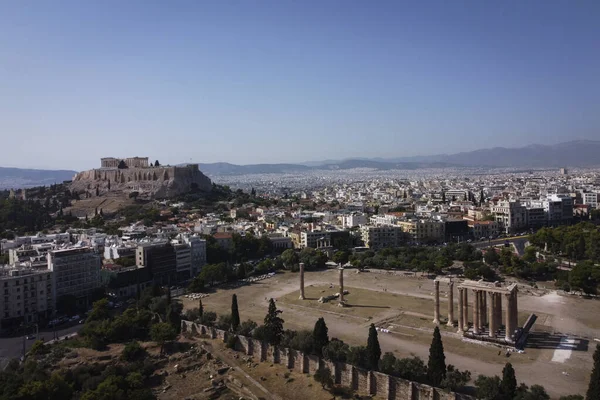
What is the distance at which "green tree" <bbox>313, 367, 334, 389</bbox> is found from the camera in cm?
2503

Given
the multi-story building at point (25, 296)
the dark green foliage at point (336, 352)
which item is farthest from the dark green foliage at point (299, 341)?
the multi-story building at point (25, 296)

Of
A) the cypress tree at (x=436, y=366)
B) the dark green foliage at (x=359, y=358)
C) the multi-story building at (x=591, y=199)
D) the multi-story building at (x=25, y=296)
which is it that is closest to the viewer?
the cypress tree at (x=436, y=366)

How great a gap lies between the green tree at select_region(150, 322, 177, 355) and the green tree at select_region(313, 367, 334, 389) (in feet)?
29.9

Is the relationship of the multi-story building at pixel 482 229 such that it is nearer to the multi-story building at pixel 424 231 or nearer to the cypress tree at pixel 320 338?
the multi-story building at pixel 424 231

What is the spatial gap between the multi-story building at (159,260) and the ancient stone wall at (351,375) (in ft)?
64.7

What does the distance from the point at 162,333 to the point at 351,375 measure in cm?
1132

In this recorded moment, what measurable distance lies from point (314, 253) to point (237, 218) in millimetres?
30666

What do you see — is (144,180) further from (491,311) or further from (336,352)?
(336,352)

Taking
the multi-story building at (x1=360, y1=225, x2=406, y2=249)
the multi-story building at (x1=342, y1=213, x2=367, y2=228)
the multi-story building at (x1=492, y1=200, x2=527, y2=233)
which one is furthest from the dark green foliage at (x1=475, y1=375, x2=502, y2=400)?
the multi-story building at (x1=492, y1=200, x2=527, y2=233)

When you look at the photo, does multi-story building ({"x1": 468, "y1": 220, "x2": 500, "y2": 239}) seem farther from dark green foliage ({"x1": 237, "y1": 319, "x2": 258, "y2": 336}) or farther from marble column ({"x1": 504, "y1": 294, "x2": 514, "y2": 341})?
dark green foliage ({"x1": 237, "y1": 319, "x2": 258, "y2": 336})

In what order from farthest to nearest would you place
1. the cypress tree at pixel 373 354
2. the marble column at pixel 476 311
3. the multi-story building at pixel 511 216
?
the multi-story building at pixel 511 216, the marble column at pixel 476 311, the cypress tree at pixel 373 354

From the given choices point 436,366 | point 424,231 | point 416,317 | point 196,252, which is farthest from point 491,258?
point 436,366

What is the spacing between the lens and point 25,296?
37.8 metres

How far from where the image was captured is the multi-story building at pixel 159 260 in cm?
4888
